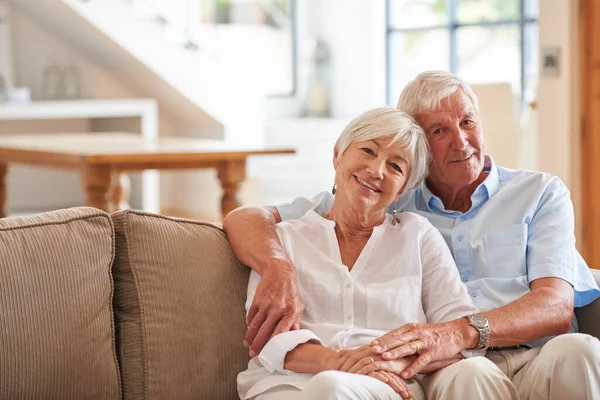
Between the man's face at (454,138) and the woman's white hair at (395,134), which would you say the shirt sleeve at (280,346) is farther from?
the man's face at (454,138)

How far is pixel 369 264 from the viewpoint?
2322 millimetres

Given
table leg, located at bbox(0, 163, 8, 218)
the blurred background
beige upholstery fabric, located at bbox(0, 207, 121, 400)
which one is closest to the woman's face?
beige upholstery fabric, located at bbox(0, 207, 121, 400)

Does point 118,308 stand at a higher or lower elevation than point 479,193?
lower

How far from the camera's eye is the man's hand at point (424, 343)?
210cm

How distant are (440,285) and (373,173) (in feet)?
0.98

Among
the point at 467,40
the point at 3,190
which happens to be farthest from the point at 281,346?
the point at 467,40

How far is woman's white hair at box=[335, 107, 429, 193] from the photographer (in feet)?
7.64

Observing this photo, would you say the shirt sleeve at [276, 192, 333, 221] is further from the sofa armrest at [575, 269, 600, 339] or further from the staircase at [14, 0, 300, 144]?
the staircase at [14, 0, 300, 144]

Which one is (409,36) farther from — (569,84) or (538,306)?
(538,306)

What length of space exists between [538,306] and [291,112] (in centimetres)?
696

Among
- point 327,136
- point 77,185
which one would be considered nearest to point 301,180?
point 327,136

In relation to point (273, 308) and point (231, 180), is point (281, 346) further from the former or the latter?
point (231, 180)

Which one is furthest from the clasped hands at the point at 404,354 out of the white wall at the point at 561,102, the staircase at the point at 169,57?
the staircase at the point at 169,57

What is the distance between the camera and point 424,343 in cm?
212
